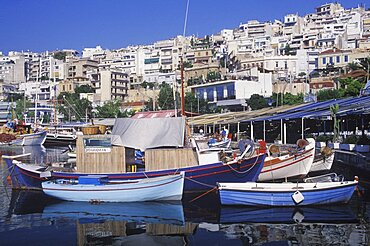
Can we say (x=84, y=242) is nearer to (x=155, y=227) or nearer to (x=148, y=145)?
(x=155, y=227)

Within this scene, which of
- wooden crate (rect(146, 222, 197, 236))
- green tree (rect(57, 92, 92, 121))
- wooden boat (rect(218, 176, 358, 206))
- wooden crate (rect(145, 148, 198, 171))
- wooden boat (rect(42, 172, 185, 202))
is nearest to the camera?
wooden crate (rect(146, 222, 197, 236))

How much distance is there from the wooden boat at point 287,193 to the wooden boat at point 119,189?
2.24 metres

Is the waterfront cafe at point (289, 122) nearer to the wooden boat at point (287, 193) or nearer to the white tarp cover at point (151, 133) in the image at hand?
the white tarp cover at point (151, 133)

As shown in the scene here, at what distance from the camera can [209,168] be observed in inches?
750

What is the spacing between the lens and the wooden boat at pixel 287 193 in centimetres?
1680

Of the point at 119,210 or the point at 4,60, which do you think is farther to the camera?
the point at 4,60

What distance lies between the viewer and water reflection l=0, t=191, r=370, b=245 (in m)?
13.7

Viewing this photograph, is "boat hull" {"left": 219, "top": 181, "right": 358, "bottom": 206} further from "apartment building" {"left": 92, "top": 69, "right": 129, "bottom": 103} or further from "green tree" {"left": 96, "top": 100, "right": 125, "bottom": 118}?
"apartment building" {"left": 92, "top": 69, "right": 129, "bottom": 103}

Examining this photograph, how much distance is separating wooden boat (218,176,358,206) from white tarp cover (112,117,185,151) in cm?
385

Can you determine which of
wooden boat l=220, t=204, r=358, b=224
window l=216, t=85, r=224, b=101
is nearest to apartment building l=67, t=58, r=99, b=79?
window l=216, t=85, r=224, b=101

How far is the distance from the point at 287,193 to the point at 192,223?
3.84 m

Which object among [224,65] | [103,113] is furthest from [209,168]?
[224,65]

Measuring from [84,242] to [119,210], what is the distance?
403cm

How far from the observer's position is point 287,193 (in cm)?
1680
